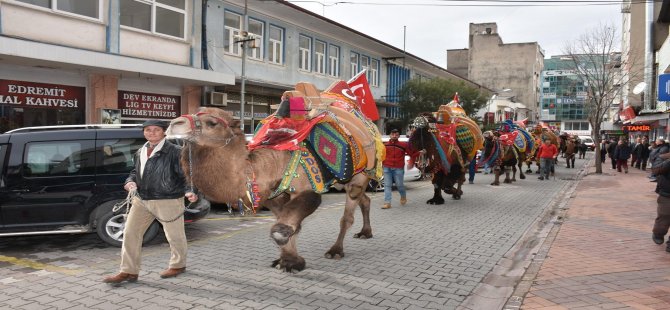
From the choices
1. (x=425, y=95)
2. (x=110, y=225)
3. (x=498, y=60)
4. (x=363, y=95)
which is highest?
(x=498, y=60)

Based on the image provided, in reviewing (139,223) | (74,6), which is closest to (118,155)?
(139,223)

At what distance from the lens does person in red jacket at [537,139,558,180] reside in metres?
18.5

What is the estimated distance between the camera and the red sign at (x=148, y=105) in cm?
1503

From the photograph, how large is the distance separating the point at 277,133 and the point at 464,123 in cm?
810

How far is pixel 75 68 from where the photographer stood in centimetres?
1339

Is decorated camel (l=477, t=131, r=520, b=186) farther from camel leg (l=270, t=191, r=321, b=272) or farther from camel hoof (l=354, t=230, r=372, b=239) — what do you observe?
camel leg (l=270, t=191, r=321, b=272)

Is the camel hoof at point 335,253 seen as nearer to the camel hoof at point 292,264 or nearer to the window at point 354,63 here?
the camel hoof at point 292,264

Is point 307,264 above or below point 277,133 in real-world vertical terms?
below

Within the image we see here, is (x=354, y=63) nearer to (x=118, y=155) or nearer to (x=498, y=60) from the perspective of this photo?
(x=118, y=155)

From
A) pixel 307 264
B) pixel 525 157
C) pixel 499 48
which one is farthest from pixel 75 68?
pixel 499 48

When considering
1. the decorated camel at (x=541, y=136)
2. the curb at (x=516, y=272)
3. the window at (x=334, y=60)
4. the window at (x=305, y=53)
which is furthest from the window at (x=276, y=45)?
the curb at (x=516, y=272)

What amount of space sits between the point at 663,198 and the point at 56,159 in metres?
8.65

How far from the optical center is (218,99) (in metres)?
17.2

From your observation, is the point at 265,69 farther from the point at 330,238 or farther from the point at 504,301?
the point at 504,301
